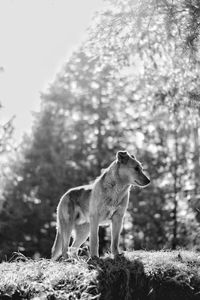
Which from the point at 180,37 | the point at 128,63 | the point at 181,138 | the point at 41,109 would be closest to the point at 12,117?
the point at 41,109

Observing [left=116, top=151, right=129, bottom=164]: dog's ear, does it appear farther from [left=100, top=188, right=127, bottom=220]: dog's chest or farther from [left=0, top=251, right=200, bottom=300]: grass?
[left=0, top=251, right=200, bottom=300]: grass

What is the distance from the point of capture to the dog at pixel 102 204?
9.72 meters

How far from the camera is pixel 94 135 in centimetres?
2939

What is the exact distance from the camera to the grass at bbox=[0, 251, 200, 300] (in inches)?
301

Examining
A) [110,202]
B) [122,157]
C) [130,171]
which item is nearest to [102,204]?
[110,202]

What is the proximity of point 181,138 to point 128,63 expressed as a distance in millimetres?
17258

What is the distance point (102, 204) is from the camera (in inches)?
382

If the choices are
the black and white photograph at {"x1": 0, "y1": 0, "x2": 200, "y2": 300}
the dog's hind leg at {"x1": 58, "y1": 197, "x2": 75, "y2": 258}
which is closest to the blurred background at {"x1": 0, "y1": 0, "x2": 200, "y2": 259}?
the black and white photograph at {"x1": 0, "y1": 0, "x2": 200, "y2": 300}

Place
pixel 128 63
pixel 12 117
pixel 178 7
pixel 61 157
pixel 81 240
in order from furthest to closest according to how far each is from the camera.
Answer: pixel 61 157 → pixel 12 117 → pixel 128 63 → pixel 178 7 → pixel 81 240

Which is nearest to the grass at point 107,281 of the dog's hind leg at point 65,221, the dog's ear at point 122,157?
the dog's hind leg at point 65,221

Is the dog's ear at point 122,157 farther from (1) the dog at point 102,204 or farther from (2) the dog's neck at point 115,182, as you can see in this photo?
(2) the dog's neck at point 115,182

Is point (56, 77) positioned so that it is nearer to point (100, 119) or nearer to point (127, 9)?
point (100, 119)

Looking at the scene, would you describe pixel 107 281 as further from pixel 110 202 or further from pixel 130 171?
pixel 130 171

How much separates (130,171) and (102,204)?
84 cm
